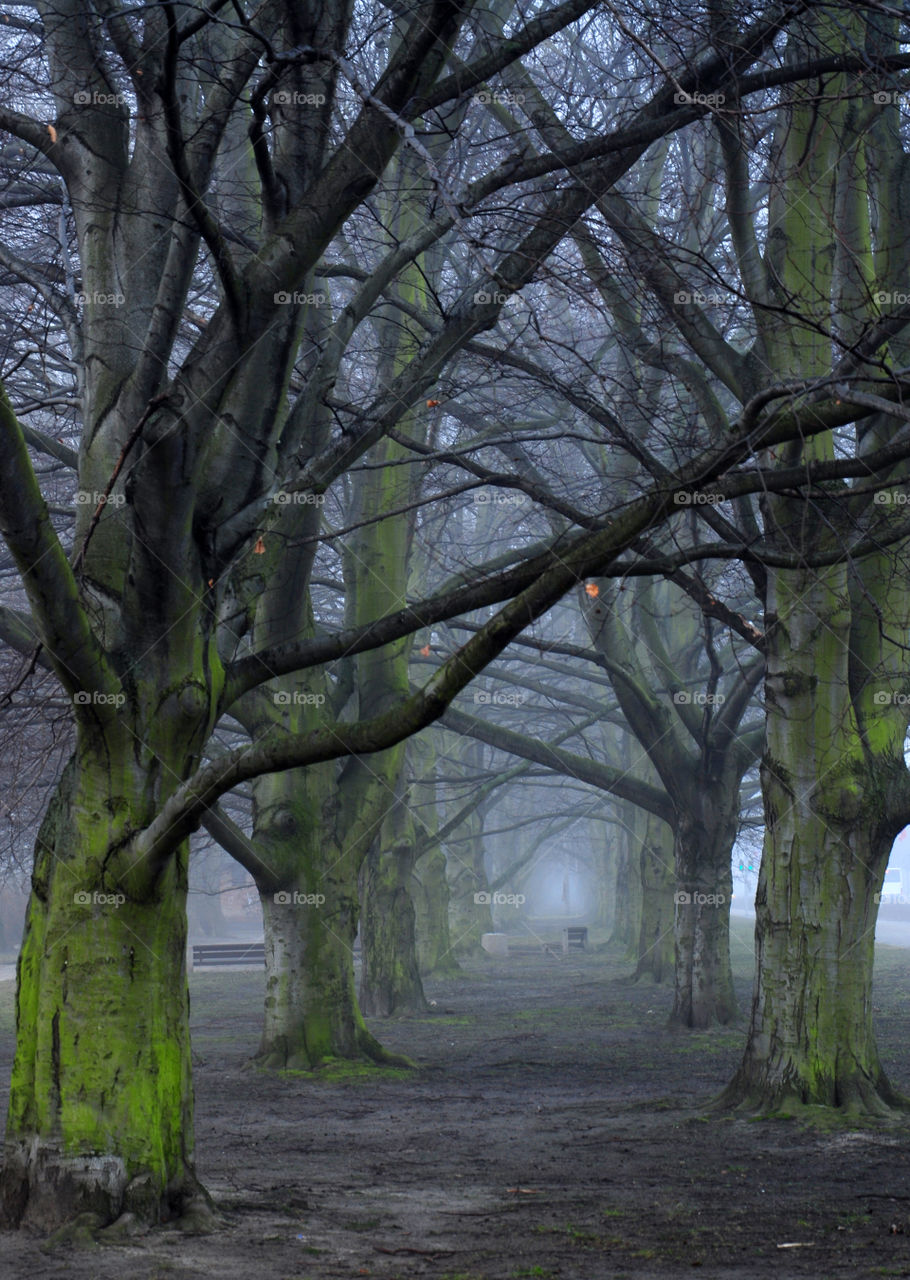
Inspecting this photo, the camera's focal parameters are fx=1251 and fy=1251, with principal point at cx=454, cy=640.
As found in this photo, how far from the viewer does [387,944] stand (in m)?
16.7

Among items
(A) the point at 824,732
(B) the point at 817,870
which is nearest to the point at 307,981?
(B) the point at 817,870

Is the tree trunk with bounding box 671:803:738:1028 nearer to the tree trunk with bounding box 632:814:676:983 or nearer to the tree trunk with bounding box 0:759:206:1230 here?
the tree trunk with bounding box 632:814:676:983

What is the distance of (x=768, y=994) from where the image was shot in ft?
27.4

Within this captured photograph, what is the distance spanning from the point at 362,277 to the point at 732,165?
264 centimetres

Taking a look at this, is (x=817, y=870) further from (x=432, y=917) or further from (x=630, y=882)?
(x=630, y=882)

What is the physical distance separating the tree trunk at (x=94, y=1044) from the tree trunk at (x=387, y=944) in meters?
11.3

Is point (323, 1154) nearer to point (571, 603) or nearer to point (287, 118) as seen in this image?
point (287, 118)

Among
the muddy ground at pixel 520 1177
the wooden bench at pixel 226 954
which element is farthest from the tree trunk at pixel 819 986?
the wooden bench at pixel 226 954

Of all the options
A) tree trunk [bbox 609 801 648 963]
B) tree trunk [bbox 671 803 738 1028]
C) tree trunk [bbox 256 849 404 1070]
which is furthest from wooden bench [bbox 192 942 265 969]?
tree trunk [bbox 256 849 404 1070]

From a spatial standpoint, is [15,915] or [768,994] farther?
[15,915]

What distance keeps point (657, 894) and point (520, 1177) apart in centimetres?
1355

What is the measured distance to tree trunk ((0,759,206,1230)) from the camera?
5074mm

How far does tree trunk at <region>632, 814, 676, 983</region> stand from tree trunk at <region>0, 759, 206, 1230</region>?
49.2 ft

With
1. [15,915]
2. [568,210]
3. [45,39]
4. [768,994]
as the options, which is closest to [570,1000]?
[768,994]
